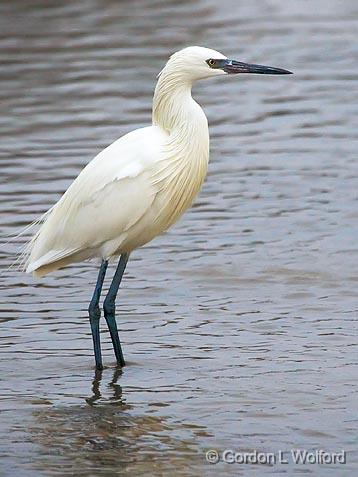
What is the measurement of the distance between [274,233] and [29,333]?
2736mm

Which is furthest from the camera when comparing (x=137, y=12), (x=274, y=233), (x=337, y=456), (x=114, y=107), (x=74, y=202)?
(x=137, y=12)

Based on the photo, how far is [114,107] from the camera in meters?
15.3

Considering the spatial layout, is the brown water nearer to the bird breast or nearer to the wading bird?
the wading bird

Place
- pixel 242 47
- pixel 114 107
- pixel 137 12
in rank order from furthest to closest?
pixel 137 12 < pixel 242 47 < pixel 114 107

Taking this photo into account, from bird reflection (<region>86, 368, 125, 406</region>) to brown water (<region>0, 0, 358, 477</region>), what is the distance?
1cm

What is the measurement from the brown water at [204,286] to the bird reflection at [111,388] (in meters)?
0.01

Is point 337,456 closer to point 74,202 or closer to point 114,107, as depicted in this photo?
point 74,202

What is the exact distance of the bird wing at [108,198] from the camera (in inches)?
327

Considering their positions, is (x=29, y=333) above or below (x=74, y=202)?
below

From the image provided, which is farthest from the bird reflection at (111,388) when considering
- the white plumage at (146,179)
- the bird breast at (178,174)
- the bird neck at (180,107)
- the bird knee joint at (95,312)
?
the bird neck at (180,107)

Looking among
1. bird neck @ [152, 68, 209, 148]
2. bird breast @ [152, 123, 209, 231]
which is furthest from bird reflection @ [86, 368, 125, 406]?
bird neck @ [152, 68, 209, 148]

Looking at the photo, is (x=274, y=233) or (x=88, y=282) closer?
(x=88, y=282)

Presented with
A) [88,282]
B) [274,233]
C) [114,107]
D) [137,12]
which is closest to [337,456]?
[88,282]

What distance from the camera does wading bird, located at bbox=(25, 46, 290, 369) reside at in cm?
831
